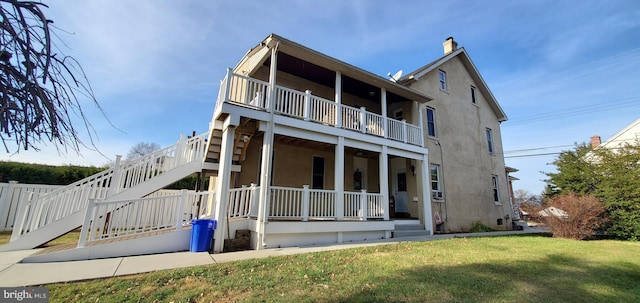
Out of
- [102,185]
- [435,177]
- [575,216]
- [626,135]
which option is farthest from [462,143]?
[102,185]

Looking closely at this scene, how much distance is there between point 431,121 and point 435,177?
9.87 feet

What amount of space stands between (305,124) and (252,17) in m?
4.26

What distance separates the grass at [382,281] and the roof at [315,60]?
621cm

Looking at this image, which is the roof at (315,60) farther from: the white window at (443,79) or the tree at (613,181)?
the tree at (613,181)

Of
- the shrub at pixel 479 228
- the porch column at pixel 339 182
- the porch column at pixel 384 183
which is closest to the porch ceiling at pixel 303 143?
the porch column at pixel 339 182

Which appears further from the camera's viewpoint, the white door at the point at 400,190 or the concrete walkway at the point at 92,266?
the white door at the point at 400,190

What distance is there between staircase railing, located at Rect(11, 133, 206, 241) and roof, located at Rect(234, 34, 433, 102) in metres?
3.85

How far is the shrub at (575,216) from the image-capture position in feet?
33.8

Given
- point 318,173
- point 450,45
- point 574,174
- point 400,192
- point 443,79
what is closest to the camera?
point 318,173

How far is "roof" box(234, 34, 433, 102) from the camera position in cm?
815

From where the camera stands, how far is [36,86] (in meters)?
1.77

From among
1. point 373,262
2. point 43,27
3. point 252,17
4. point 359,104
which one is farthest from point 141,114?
point 359,104

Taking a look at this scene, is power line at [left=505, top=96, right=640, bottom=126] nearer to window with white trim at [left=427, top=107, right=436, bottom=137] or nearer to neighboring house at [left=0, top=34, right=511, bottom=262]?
neighboring house at [left=0, top=34, right=511, bottom=262]

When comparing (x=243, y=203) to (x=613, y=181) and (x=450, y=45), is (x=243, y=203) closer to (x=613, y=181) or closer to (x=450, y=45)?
(x=613, y=181)
